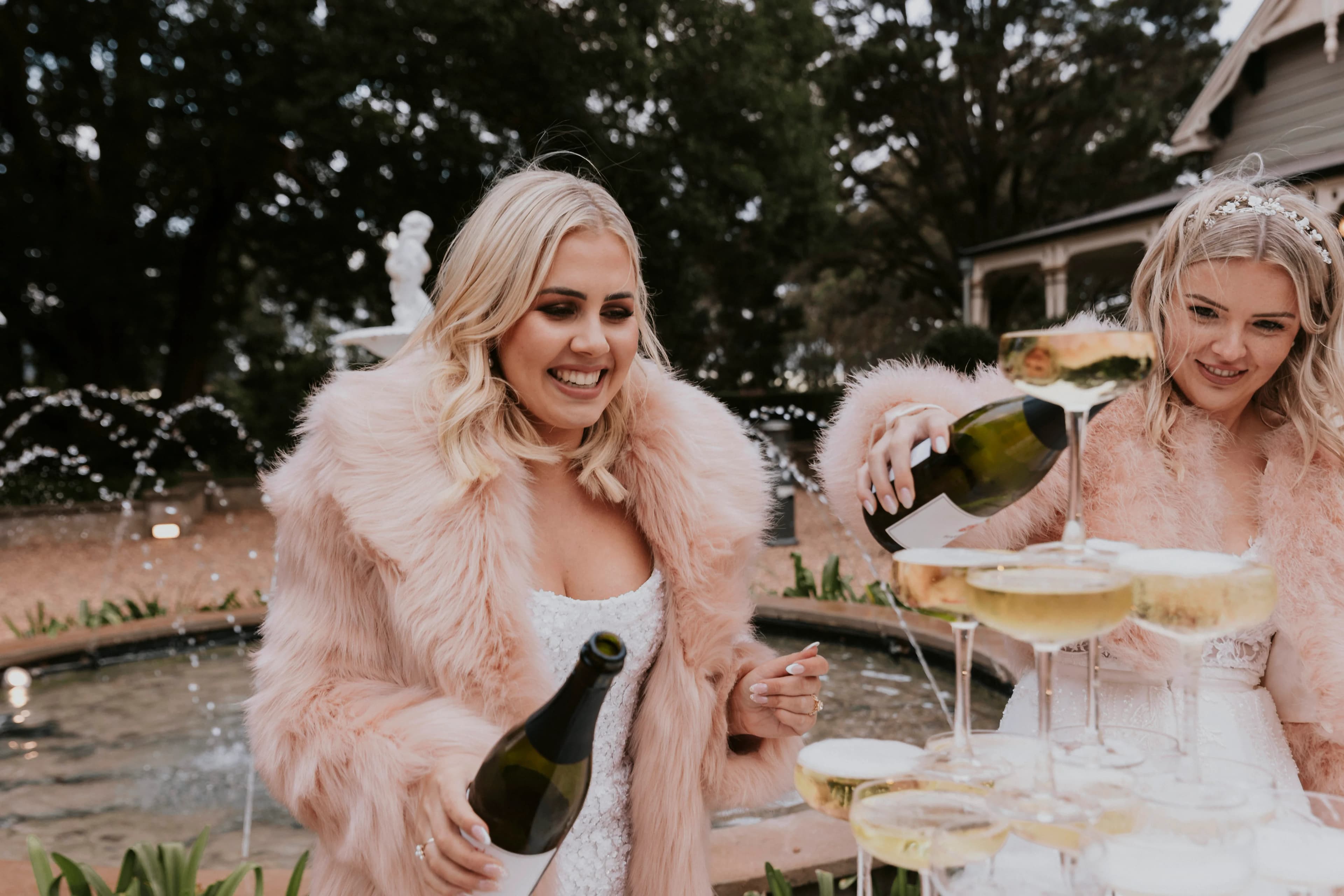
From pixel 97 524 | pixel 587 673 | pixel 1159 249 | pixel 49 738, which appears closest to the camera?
pixel 587 673

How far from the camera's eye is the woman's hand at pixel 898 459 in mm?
1594

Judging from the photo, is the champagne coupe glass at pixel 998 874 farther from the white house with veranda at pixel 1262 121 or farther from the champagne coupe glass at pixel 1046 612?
the white house with veranda at pixel 1262 121

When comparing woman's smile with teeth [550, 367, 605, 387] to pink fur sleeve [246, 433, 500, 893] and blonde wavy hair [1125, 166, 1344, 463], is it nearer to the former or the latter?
pink fur sleeve [246, 433, 500, 893]

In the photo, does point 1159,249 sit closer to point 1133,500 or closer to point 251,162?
point 1133,500

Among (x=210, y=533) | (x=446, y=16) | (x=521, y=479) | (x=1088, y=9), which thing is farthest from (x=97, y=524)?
(x=1088, y=9)

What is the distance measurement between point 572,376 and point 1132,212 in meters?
14.5

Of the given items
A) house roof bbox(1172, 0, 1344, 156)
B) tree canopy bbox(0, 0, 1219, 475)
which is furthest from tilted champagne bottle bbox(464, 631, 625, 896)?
house roof bbox(1172, 0, 1344, 156)

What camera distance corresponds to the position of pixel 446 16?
44.1 ft

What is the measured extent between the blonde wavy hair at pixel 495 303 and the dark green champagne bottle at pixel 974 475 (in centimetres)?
83

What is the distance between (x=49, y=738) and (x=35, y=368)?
1814 cm

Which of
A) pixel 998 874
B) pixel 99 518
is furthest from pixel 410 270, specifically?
pixel 99 518

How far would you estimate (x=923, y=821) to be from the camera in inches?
41.2

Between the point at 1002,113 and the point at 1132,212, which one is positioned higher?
the point at 1002,113

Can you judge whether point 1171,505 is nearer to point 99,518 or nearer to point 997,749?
point 997,749
